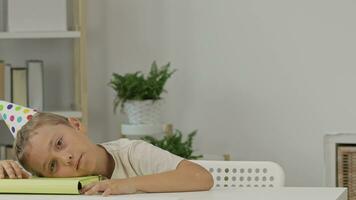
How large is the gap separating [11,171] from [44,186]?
20cm

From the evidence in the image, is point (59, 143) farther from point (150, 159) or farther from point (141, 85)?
point (141, 85)

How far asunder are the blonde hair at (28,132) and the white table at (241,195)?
0.19 meters

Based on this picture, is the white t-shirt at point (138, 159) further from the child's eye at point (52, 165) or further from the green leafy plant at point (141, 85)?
the green leafy plant at point (141, 85)

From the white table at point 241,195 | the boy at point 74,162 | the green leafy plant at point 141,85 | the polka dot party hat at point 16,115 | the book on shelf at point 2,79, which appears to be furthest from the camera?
the book on shelf at point 2,79

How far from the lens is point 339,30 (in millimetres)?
3105

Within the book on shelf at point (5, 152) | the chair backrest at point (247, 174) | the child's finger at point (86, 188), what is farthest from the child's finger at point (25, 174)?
the book on shelf at point (5, 152)


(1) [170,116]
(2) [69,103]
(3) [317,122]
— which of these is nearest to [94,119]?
(2) [69,103]

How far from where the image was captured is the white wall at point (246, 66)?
10.3 feet

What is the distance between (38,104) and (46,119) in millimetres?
1736

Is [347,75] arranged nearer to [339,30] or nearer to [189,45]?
[339,30]

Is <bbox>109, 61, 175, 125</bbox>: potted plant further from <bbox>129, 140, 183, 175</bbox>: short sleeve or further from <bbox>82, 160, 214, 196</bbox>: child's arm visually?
<bbox>82, 160, 214, 196</bbox>: child's arm

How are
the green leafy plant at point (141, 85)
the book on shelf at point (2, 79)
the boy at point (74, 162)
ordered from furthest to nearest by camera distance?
the book on shelf at point (2, 79), the green leafy plant at point (141, 85), the boy at point (74, 162)

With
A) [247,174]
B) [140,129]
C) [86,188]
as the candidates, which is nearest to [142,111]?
[140,129]

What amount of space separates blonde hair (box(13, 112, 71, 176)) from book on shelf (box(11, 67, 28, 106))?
1.70m
